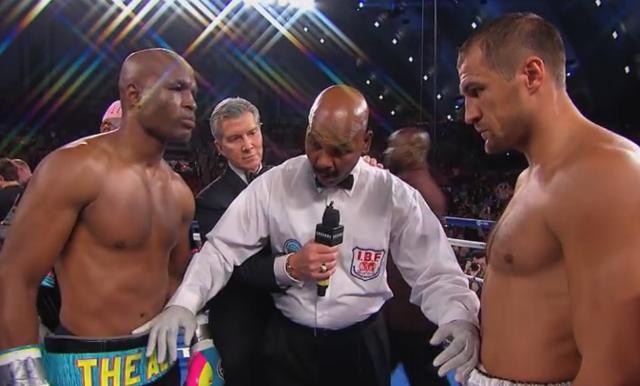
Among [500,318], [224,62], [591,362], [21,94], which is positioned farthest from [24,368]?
[224,62]

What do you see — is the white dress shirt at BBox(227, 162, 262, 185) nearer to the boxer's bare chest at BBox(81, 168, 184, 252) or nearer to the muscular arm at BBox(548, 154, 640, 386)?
the boxer's bare chest at BBox(81, 168, 184, 252)

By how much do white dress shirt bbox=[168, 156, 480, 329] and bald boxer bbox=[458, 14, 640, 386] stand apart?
36 centimetres

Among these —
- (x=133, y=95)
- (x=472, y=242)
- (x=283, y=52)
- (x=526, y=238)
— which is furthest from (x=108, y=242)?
(x=283, y=52)

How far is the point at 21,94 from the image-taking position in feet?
30.7

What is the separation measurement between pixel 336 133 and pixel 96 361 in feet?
2.45

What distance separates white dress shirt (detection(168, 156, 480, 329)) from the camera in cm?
154

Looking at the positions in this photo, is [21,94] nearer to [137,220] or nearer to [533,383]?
[137,220]

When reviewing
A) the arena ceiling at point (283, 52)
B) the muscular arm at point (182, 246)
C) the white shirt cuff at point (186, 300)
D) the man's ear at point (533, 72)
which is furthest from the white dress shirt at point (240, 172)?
the arena ceiling at point (283, 52)

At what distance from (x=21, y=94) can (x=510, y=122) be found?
9646 millimetres

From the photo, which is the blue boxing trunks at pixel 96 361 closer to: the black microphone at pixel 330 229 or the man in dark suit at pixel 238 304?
the man in dark suit at pixel 238 304

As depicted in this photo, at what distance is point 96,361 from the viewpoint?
138 cm

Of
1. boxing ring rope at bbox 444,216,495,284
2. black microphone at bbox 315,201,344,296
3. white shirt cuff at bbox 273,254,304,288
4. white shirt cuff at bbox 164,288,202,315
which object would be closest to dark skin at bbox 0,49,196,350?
white shirt cuff at bbox 164,288,202,315

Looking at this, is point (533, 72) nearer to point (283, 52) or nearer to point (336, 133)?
point (336, 133)

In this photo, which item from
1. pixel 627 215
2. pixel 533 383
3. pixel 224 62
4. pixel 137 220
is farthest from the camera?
pixel 224 62
